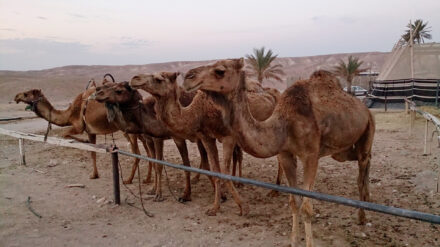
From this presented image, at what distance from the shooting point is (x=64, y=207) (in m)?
5.61

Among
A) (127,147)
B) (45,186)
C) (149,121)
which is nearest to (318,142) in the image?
(149,121)

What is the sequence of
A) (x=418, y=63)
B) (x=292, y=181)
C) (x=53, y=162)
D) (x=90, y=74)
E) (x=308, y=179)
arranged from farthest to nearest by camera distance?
(x=90, y=74), (x=418, y=63), (x=53, y=162), (x=292, y=181), (x=308, y=179)

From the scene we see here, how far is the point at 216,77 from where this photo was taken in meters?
3.32

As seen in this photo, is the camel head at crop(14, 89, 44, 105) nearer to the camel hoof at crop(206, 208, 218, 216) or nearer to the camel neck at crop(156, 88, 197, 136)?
the camel neck at crop(156, 88, 197, 136)

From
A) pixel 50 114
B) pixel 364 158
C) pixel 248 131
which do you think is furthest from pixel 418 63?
pixel 248 131

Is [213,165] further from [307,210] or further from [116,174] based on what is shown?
[307,210]

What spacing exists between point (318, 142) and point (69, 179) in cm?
548

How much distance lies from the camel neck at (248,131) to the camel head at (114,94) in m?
2.56

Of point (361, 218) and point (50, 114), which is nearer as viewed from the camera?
point (361, 218)

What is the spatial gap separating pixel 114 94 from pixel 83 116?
2190 millimetres

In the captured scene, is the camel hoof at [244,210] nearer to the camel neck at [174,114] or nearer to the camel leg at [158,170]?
the camel neck at [174,114]

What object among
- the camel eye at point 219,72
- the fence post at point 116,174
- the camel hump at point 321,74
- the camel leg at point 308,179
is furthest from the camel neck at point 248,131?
the fence post at point 116,174

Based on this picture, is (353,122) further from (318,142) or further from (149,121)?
(149,121)

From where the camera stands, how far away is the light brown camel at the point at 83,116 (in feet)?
23.4
